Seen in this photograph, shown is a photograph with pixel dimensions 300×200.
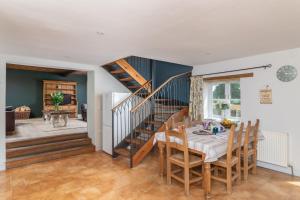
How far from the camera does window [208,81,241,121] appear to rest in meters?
4.18

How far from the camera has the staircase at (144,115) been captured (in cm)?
388

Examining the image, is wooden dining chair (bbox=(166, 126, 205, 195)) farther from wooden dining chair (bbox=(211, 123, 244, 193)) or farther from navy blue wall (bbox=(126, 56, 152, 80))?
navy blue wall (bbox=(126, 56, 152, 80))

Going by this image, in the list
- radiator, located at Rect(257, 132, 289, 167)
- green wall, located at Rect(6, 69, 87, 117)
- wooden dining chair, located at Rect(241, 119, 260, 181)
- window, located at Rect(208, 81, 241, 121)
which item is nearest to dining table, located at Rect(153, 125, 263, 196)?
wooden dining chair, located at Rect(241, 119, 260, 181)

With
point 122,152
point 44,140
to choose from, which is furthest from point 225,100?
point 44,140

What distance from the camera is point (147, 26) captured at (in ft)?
7.18

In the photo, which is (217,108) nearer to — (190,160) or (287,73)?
(287,73)

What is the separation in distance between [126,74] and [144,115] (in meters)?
1.28

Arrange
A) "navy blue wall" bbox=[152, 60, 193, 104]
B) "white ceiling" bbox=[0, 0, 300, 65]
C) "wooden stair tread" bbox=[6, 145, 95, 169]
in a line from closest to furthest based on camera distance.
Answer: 1. "white ceiling" bbox=[0, 0, 300, 65]
2. "wooden stair tread" bbox=[6, 145, 95, 169]
3. "navy blue wall" bbox=[152, 60, 193, 104]

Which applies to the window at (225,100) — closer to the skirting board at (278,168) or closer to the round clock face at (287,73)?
the round clock face at (287,73)

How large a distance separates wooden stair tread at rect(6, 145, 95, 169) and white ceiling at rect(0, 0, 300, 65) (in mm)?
2244

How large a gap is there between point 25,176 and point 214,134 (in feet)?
11.6

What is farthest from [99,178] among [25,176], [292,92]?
[292,92]

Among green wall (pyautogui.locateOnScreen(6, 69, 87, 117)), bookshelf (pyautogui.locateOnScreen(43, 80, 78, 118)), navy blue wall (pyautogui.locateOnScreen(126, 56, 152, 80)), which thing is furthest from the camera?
bookshelf (pyautogui.locateOnScreen(43, 80, 78, 118))

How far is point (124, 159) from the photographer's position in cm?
407
